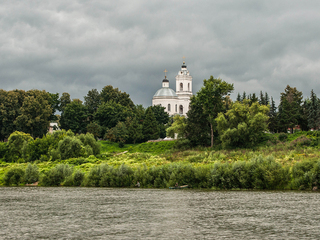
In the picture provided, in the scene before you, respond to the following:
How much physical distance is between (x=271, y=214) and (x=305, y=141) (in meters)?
40.3

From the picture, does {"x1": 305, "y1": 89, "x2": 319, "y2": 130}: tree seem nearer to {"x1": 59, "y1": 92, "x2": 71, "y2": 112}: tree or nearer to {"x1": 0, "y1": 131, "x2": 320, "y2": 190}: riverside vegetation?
{"x1": 0, "y1": 131, "x2": 320, "y2": 190}: riverside vegetation

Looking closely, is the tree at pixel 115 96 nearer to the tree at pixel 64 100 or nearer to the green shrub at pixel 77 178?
the tree at pixel 64 100

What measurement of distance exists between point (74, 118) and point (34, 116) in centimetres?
877

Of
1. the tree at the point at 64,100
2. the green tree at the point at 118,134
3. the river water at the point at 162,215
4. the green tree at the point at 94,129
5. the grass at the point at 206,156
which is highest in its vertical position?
the tree at the point at 64,100

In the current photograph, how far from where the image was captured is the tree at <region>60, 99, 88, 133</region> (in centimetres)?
9456

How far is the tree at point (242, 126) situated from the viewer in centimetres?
A: 6397

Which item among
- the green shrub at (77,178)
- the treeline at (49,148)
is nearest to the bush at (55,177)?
the green shrub at (77,178)

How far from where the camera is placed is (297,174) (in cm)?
3716

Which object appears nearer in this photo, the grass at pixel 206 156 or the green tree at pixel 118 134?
the grass at pixel 206 156

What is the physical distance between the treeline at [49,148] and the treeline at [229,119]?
15.5 meters

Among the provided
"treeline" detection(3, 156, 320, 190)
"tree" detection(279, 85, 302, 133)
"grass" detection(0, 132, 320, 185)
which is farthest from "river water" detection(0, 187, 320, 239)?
"tree" detection(279, 85, 302, 133)

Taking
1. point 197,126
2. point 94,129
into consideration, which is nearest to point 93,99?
point 94,129

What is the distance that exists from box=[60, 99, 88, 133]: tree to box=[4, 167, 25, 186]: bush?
46846 millimetres

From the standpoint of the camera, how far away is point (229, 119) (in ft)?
221
